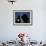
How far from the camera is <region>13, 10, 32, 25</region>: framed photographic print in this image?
195 inches

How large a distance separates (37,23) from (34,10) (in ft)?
1.65

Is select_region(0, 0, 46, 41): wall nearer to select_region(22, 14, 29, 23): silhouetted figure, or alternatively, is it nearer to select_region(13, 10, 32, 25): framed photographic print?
select_region(13, 10, 32, 25): framed photographic print

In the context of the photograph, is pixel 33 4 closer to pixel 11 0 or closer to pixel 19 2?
pixel 19 2

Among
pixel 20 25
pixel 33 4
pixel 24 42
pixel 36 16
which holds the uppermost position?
pixel 33 4

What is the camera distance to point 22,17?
4.98m

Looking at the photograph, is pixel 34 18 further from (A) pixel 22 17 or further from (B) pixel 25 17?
(A) pixel 22 17

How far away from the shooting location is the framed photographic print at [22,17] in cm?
495

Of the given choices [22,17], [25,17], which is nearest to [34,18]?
[25,17]

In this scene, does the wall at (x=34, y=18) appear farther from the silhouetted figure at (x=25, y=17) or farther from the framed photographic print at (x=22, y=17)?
the silhouetted figure at (x=25, y=17)

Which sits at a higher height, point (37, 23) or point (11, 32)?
point (37, 23)

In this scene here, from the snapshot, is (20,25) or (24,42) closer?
(24,42)

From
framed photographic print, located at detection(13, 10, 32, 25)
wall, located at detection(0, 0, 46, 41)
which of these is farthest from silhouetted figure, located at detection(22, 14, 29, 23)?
wall, located at detection(0, 0, 46, 41)

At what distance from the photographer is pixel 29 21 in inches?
195

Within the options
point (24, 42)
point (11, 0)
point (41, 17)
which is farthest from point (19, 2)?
point (24, 42)
